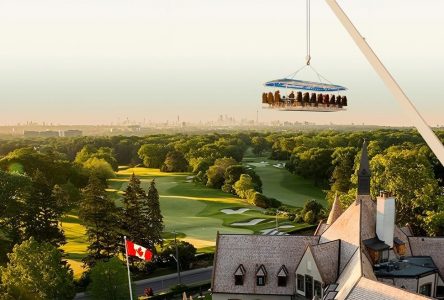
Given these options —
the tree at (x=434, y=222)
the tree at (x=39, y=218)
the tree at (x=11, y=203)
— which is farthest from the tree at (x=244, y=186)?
the tree at (x=11, y=203)

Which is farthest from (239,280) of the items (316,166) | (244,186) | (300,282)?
(316,166)

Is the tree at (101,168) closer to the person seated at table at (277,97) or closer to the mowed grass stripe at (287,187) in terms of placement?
the mowed grass stripe at (287,187)

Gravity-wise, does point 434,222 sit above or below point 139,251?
below

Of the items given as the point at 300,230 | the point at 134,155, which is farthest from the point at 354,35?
the point at 134,155

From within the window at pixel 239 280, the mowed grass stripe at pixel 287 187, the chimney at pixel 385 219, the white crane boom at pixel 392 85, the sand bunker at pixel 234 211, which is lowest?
the sand bunker at pixel 234 211

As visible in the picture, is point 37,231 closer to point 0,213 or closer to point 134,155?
point 0,213

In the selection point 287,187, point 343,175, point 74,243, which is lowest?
point 74,243

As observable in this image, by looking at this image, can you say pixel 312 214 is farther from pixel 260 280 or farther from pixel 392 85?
pixel 392 85
